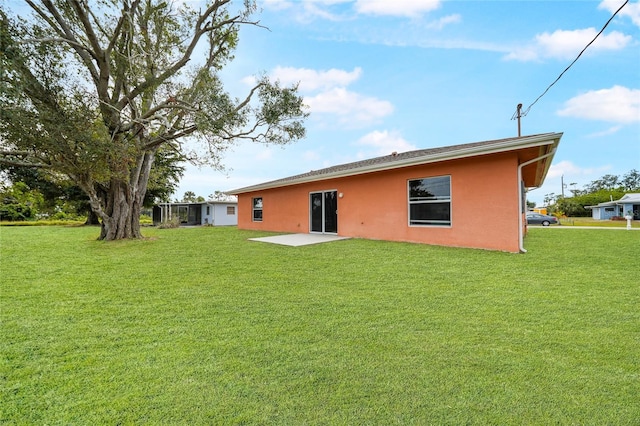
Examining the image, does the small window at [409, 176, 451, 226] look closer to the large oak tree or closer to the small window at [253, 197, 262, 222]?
the large oak tree

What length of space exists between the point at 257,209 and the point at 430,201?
9.16 meters

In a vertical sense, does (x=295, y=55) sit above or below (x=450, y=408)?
above

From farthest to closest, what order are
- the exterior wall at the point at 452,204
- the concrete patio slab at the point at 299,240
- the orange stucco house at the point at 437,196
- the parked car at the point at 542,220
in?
the parked car at the point at 542,220 < the concrete patio slab at the point at 299,240 < the exterior wall at the point at 452,204 < the orange stucco house at the point at 437,196

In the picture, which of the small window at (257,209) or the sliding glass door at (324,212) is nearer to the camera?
the sliding glass door at (324,212)

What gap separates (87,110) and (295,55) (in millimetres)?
7371

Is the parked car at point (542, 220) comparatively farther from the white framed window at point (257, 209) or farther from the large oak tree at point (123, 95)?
the large oak tree at point (123, 95)

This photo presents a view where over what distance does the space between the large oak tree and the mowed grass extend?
Answer: 4097 mm

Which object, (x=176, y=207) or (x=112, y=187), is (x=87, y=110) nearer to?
(x=112, y=187)

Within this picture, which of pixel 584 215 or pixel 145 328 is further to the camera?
pixel 584 215

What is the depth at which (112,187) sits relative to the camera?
34.1 feet

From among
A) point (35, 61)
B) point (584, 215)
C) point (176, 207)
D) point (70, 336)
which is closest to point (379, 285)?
point (70, 336)

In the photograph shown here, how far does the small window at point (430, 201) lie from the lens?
7.87m

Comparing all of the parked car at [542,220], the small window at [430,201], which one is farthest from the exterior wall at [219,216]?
the parked car at [542,220]

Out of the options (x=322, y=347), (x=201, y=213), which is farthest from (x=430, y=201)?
(x=201, y=213)
